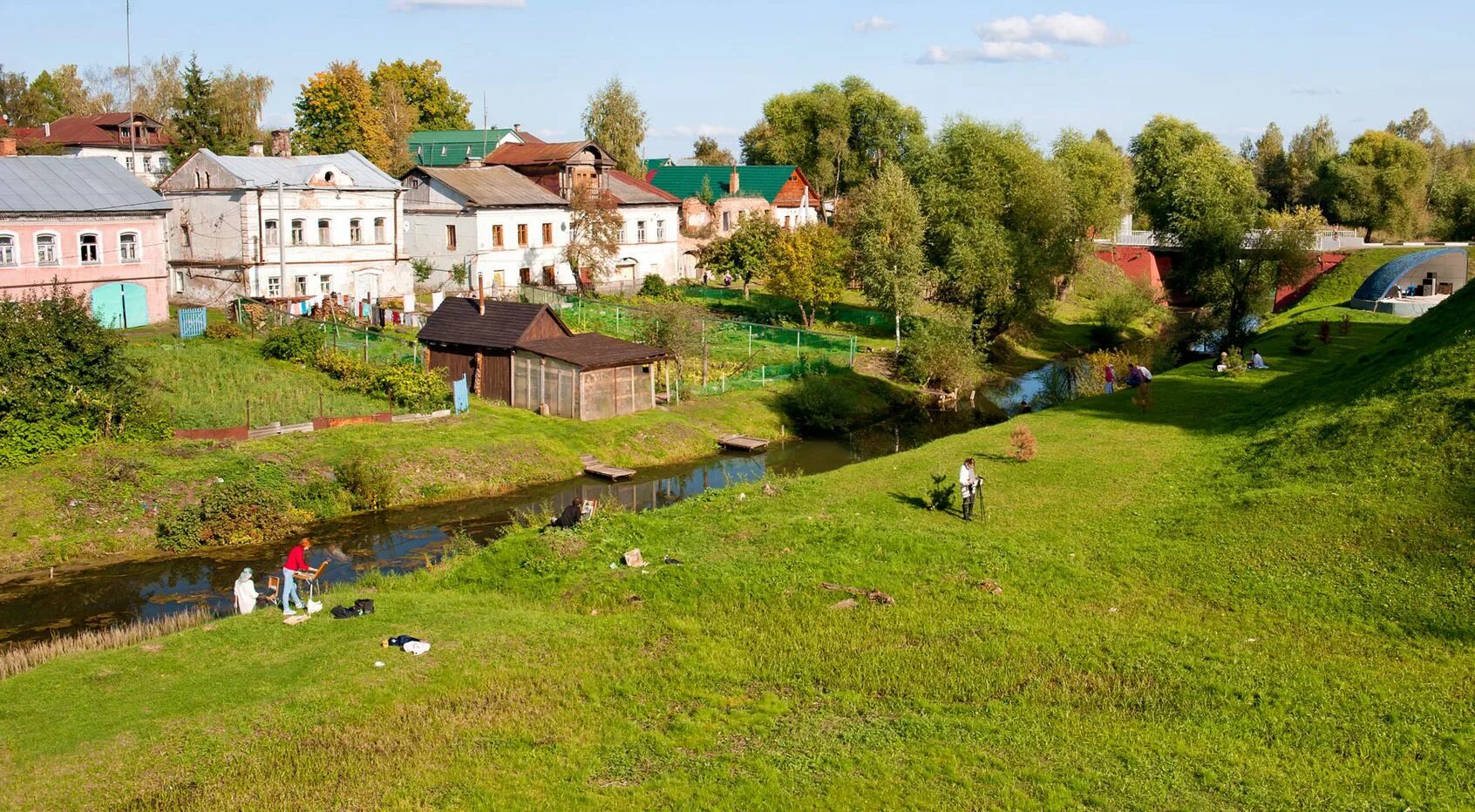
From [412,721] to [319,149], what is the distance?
70.2 meters

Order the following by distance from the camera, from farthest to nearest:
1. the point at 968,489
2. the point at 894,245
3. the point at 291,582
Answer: the point at 894,245 → the point at 968,489 → the point at 291,582

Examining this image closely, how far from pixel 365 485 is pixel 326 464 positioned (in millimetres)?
1488

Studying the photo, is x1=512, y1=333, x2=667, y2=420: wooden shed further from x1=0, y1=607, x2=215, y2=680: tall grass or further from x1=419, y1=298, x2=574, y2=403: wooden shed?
x1=0, y1=607, x2=215, y2=680: tall grass

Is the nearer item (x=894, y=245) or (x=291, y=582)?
(x=291, y=582)

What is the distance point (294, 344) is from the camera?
43281 millimetres

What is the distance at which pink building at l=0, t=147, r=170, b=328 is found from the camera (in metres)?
43.7

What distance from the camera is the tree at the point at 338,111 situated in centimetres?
8225

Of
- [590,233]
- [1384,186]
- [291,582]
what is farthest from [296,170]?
[1384,186]

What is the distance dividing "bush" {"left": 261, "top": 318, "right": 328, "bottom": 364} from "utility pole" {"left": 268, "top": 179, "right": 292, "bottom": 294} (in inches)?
298

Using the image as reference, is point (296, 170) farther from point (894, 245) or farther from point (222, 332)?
point (894, 245)

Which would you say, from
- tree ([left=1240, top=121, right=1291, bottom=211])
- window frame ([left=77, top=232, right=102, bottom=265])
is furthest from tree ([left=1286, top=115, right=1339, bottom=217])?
window frame ([left=77, top=232, right=102, bottom=265])

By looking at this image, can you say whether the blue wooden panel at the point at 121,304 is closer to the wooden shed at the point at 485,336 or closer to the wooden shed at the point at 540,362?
the wooden shed at the point at 485,336

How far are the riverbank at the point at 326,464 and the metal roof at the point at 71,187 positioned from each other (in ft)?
55.4

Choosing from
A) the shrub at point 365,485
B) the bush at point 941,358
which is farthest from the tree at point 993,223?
the shrub at point 365,485
